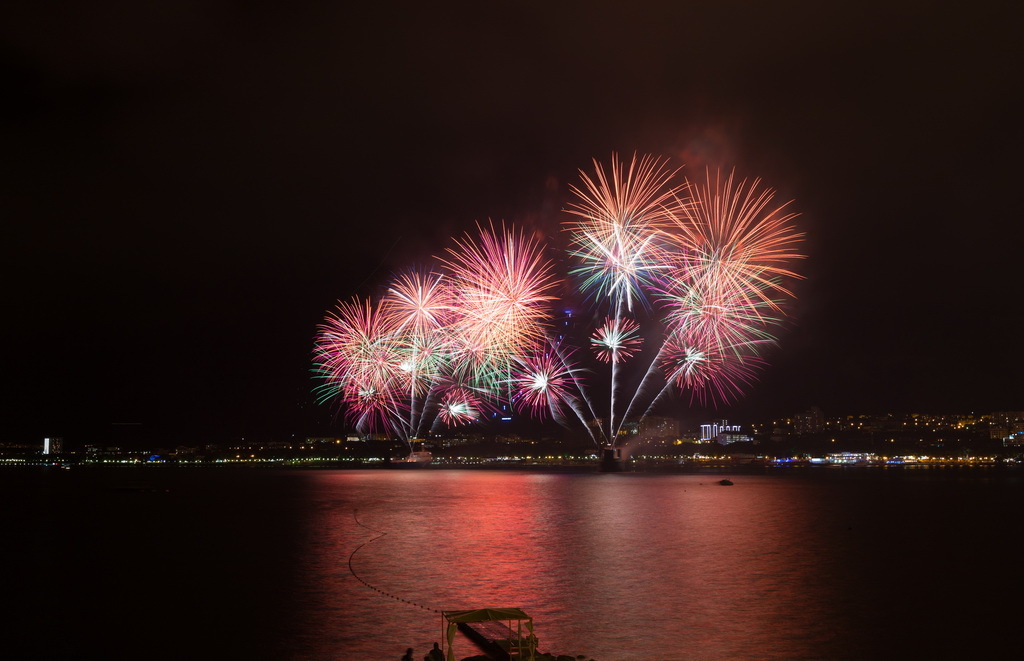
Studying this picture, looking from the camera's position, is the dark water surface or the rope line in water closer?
the dark water surface

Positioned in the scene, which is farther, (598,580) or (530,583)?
(598,580)

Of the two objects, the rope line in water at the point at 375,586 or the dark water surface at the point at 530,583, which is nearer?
the dark water surface at the point at 530,583

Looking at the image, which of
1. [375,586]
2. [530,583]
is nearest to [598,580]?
[530,583]

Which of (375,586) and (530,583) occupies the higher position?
(375,586)

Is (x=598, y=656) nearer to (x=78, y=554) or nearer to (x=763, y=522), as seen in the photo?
(x=78, y=554)

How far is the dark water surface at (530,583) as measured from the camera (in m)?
14.1

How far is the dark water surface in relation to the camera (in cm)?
Result: 1414

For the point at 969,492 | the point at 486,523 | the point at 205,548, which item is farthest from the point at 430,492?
the point at 969,492

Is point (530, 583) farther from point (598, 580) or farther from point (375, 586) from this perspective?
→ point (375, 586)

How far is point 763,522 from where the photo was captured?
120 ft

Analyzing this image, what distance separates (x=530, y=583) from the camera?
19.6 metres

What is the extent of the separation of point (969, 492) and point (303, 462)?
15613cm

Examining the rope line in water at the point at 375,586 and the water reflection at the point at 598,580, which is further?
the rope line in water at the point at 375,586

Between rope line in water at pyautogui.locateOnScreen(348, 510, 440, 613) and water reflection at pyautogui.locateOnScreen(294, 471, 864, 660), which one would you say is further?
rope line in water at pyautogui.locateOnScreen(348, 510, 440, 613)
